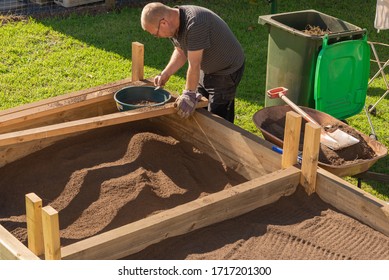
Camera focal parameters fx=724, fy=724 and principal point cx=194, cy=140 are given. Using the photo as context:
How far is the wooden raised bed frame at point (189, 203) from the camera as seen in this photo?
385 cm

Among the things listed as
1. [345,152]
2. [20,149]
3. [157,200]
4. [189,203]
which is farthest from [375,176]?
[20,149]

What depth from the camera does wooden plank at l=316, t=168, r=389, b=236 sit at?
439 centimetres

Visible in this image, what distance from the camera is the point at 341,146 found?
5.20 metres

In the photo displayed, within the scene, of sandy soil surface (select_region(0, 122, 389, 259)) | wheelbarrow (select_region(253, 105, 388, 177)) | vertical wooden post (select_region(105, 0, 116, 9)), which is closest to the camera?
sandy soil surface (select_region(0, 122, 389, 259))

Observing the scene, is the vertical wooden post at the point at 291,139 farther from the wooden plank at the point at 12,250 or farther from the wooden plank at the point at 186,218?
the wooden plank at the point at 12,250

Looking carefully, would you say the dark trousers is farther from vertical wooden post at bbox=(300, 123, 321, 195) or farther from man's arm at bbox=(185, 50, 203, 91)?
vertical wooden post at bbox=(300, 123, 321, 195)

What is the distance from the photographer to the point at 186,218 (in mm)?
4219

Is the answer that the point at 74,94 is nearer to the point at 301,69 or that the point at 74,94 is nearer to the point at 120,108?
the point at 120,108

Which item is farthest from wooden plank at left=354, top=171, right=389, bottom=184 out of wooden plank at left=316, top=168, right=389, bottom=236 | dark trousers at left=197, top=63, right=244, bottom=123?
dark trousers at left=197, top=63, right=244, bottom=123

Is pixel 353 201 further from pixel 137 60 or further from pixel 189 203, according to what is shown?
pixel 137 60

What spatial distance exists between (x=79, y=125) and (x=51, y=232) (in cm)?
156

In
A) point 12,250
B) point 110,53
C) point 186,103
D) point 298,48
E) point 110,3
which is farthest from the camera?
point 110,3

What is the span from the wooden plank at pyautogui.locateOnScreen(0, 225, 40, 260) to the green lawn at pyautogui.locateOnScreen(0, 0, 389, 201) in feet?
9.99

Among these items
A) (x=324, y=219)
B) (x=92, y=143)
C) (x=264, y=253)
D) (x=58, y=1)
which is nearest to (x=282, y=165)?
(x=324, y=219)
